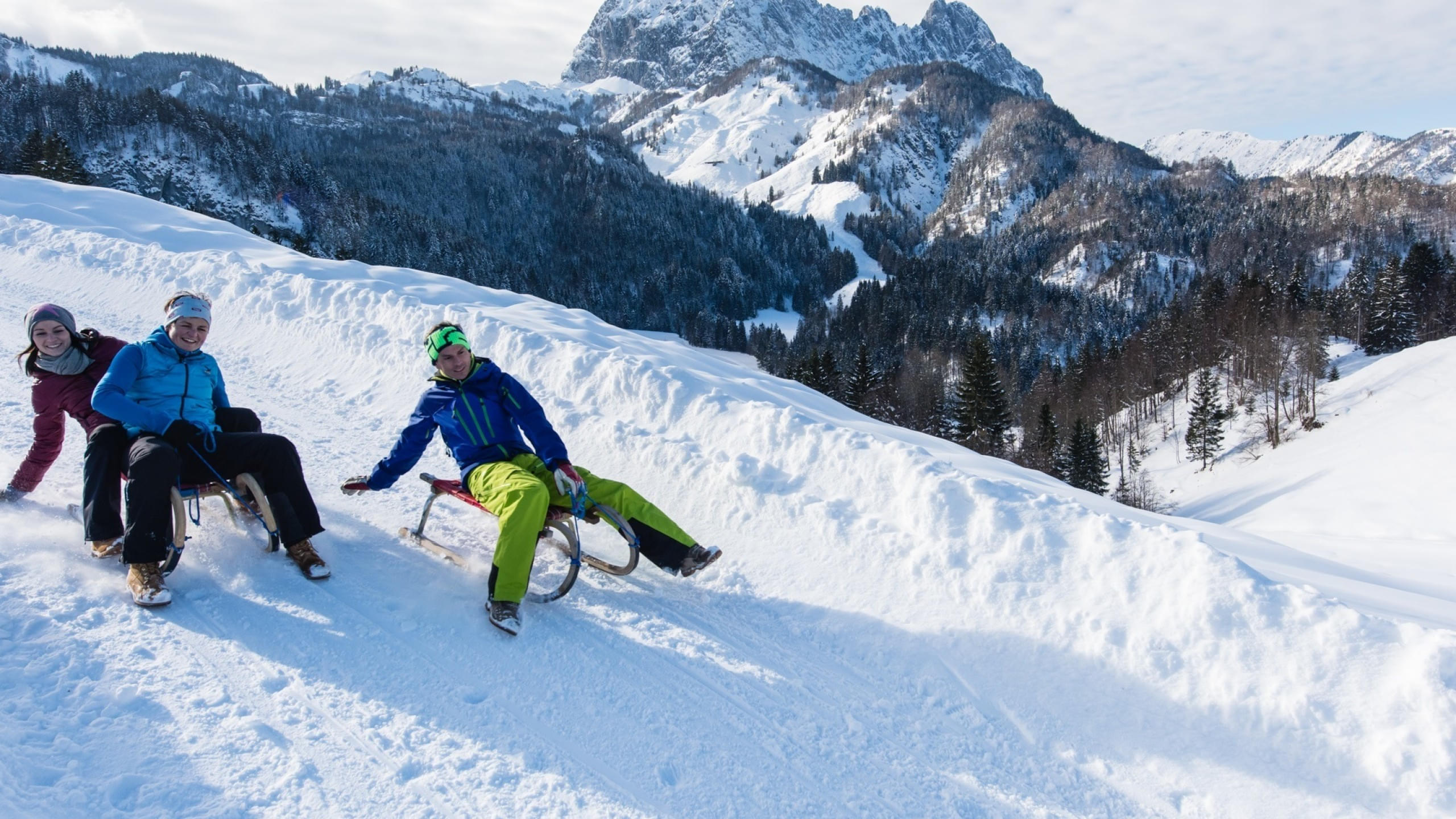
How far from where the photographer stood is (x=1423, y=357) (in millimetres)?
42250

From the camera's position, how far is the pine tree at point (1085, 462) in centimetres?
4053

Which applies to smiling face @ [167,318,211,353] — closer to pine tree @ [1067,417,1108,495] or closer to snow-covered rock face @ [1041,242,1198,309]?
pine tree @ [1067,417,1108,495]

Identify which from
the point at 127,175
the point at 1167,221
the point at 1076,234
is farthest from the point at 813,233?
the point at 127,175

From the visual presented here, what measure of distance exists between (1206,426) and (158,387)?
5580 centimetres

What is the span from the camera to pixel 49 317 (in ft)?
14.8

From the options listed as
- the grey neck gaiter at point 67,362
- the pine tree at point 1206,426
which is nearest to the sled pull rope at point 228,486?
the grey neck gaiter at point 67,362

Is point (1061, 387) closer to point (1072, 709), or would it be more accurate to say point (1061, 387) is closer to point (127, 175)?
point (1072, 709)

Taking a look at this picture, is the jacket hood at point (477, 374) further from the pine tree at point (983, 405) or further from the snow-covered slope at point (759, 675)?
the pine tree at point (983, 405)

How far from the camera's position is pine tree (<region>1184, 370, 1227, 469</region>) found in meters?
46.7

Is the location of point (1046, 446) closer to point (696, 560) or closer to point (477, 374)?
point (696, 560)

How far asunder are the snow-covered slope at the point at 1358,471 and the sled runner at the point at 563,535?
9271 millimetres

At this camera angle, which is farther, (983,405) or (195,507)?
(983,405)

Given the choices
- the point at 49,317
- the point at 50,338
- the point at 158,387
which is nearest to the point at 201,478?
the point at 158,387

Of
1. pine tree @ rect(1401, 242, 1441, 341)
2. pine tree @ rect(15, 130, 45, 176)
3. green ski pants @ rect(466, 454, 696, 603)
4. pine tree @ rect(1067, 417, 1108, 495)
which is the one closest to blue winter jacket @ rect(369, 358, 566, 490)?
green ski pants @ rect(466, 454, 696, 603)
